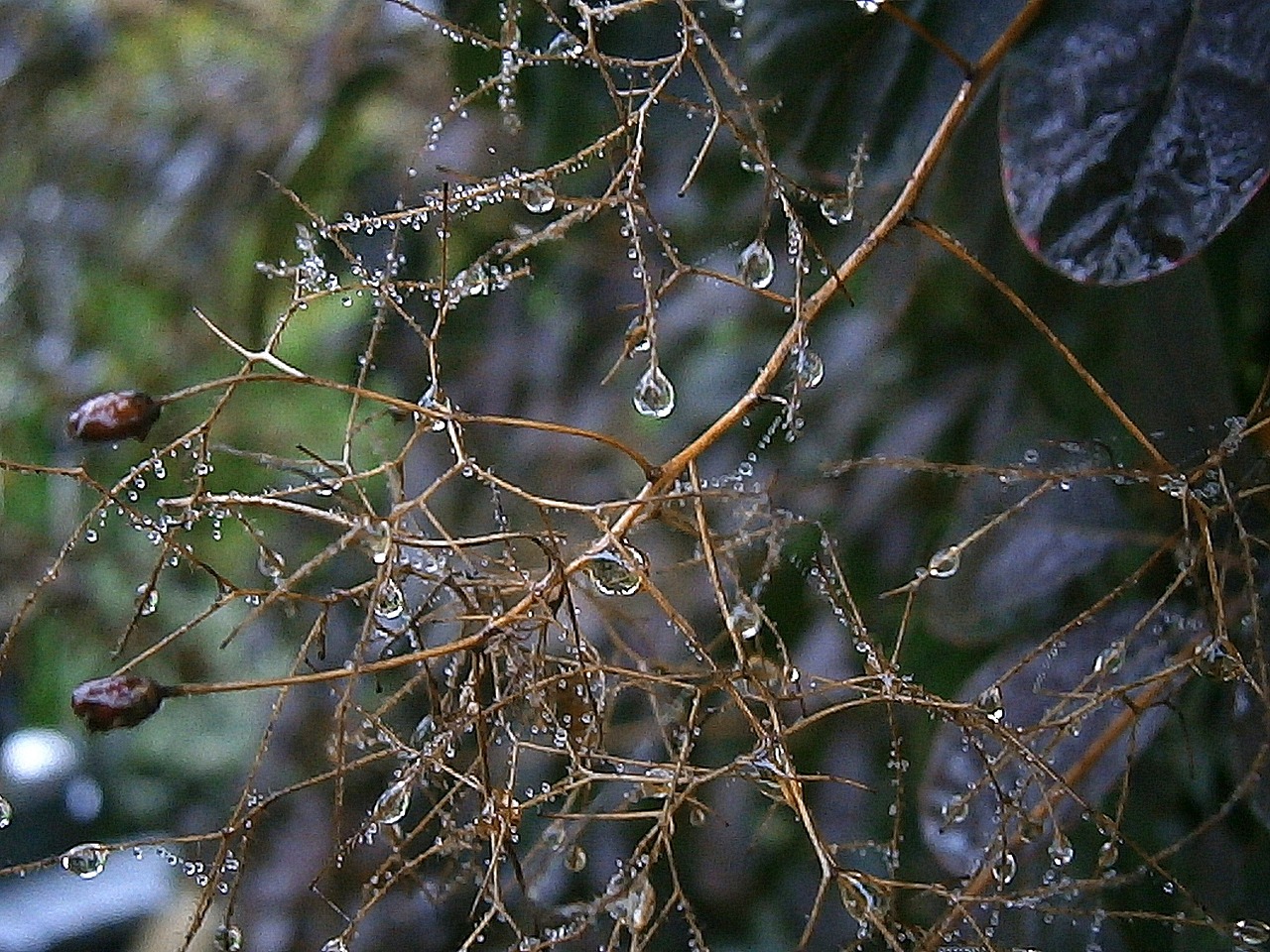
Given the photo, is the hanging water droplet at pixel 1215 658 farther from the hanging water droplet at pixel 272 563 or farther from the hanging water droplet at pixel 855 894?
the hanging water droplet at pixel 272 563

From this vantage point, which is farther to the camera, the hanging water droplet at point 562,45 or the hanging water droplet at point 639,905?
the hanging water droplet at point 562,45

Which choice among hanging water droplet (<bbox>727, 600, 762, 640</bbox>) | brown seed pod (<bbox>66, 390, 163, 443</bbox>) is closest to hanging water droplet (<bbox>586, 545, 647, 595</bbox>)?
hanging water droplet (<bbox>727, 600, 762, 640</bbox>)

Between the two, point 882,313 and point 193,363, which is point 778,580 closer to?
point 882,313

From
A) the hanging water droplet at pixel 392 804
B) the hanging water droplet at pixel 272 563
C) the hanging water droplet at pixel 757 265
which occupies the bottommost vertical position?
the hanging water droplet at pixel 392 804

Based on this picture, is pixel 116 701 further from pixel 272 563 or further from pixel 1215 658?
pixel 1215 658

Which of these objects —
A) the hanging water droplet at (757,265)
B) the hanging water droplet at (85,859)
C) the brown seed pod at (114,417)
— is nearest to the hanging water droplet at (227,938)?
the hanging water droplet at (85,859)

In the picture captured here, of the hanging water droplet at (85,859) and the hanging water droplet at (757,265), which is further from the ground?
the hanging water droplet at (757,265)
